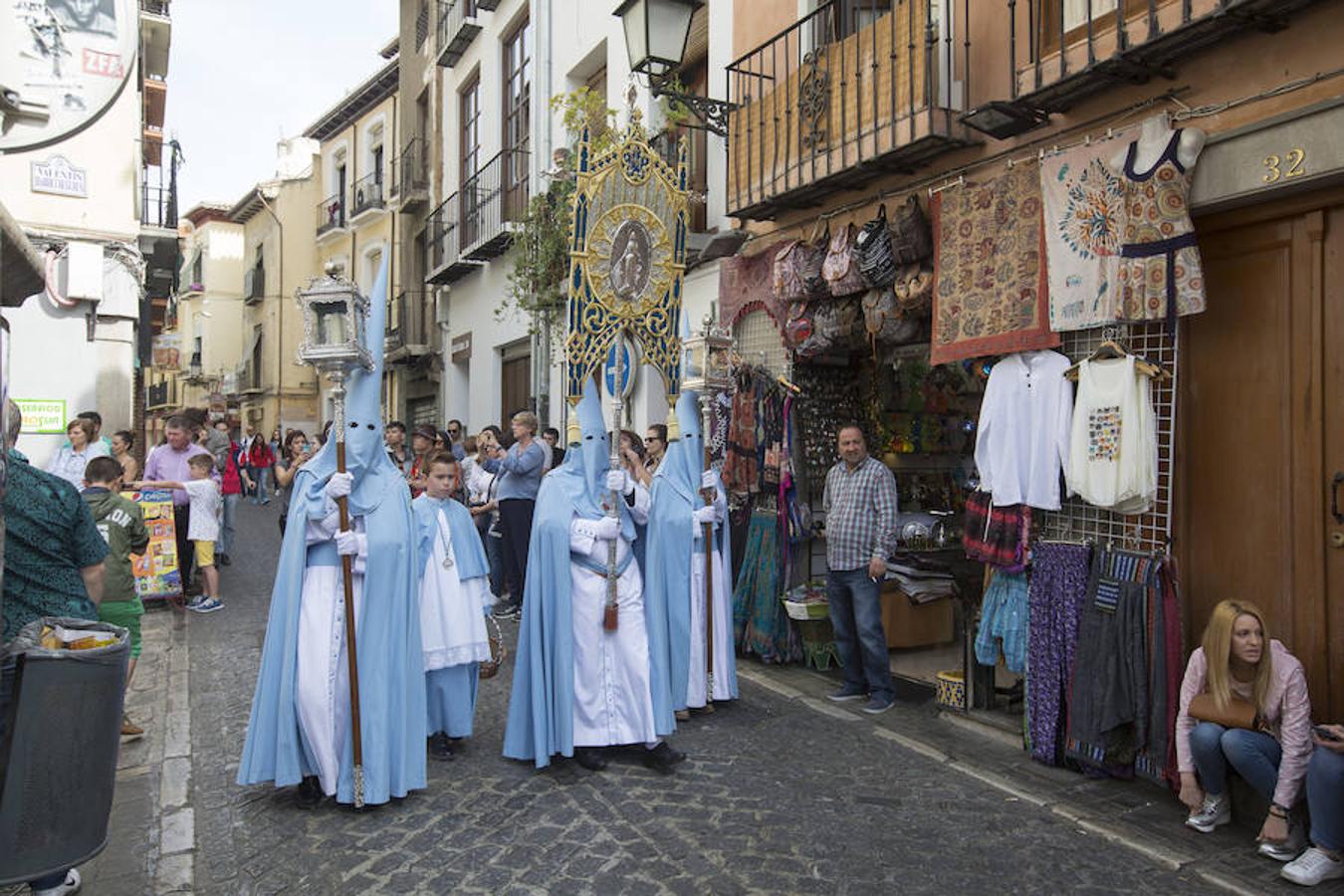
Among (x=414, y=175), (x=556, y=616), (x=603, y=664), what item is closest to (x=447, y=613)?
(x=556, y=616)

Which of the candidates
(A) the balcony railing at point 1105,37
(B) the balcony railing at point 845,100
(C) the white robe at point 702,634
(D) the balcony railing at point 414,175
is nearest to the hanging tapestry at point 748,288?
(B) the balcony railing at point 845,100

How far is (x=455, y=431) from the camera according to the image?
13219 mm

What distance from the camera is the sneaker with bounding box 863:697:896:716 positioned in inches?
245

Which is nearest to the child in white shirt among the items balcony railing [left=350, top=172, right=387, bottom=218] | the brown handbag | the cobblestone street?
the cobblestone street

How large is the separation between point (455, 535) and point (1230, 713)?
12.7ft

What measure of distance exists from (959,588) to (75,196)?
1310 centimetres

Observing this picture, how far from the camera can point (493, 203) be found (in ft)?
46.9

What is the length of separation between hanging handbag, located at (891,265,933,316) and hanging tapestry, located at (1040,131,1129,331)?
3.16 ft

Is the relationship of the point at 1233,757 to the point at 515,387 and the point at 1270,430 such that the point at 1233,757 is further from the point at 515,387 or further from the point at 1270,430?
the point at 515,387

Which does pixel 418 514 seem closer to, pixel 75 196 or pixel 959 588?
pixel 959 588

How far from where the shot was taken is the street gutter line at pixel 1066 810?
12.7 feet

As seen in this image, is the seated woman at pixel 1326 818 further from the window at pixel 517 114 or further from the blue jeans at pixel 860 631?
the window at pixel 517 114

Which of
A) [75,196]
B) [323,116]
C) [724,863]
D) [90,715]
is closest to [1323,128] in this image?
[724,863]

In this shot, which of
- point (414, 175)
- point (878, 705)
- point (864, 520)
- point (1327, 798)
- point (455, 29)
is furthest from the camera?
point (414, 175)
